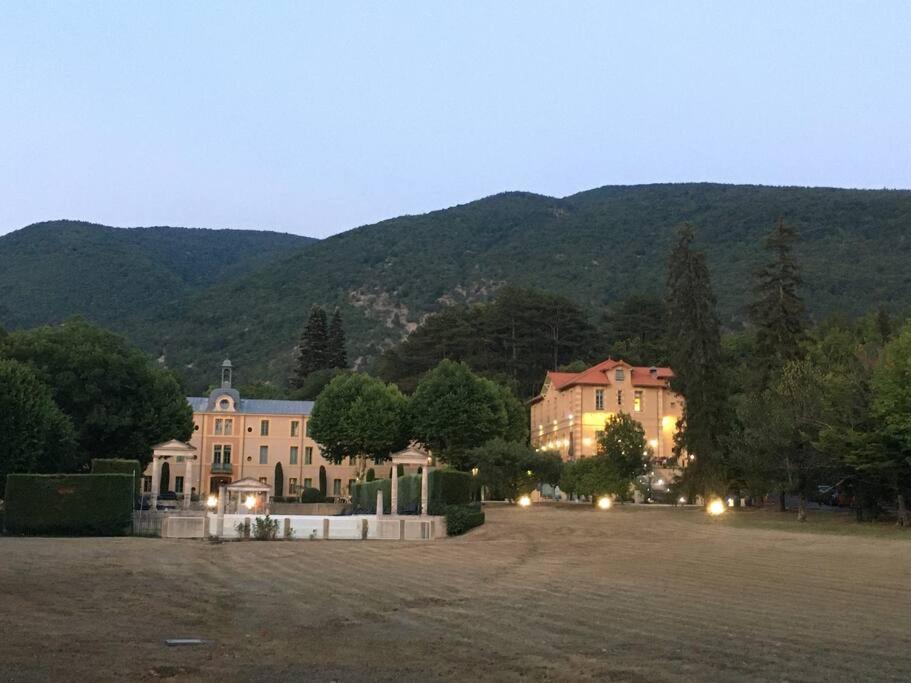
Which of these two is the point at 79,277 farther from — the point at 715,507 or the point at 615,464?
the point at 715,507

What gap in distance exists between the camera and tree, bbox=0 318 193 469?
2034 inches

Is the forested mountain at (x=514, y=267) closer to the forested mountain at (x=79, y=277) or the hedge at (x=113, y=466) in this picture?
the forested mountain at (x=79, y=277)

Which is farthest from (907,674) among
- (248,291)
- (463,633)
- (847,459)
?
(248,291)

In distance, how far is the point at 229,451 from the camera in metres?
78.2

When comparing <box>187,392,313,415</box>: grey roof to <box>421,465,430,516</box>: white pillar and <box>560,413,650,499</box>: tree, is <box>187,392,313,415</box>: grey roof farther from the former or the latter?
<box>421,465,430,516</box>: white pillar

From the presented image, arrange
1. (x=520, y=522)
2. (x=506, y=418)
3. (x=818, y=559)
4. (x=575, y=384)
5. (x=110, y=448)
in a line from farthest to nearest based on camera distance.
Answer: (x=575, y=384), (x=506, y=418), (x=110, y=448), (x=520, y=522), (x=818, y=559)

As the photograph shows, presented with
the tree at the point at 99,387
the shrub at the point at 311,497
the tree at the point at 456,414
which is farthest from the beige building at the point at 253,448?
the tree at the point at 99,387

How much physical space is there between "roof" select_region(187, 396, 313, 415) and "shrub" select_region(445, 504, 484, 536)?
40.7 metres

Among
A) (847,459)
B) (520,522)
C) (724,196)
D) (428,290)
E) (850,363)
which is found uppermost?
(724,196)

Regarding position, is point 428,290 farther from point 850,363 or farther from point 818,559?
point 818,559

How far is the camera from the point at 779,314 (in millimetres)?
50562

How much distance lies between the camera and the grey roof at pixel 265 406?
79375 millimetres

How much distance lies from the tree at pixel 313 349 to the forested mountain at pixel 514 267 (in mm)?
10457

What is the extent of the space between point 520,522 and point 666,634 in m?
28.3
